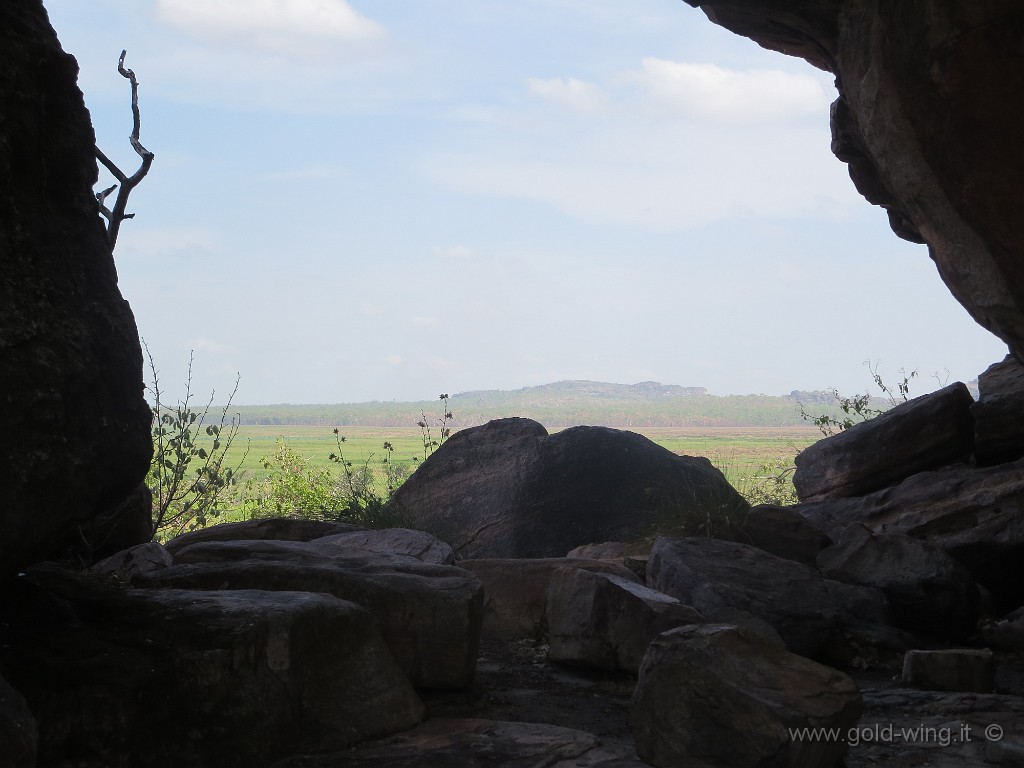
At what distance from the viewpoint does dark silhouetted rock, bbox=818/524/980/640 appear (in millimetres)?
7641

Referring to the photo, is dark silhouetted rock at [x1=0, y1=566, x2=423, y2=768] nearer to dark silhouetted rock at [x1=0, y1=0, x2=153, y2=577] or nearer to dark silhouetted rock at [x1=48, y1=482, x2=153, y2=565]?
dark silhouetted rock at [x1=0, y1=0, x2=153, y2=577]

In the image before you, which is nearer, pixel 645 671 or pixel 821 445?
pixel 645 671

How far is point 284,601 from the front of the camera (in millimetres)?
4773

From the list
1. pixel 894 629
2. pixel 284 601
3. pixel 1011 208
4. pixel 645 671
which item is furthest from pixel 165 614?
pixel 1011 208

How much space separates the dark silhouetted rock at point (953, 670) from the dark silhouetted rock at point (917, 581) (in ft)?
5.59

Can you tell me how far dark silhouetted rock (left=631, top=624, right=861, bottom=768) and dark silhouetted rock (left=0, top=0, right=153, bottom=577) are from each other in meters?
2.60

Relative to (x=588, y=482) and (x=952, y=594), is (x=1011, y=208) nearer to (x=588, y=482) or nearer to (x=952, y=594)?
(x=952, y=594)

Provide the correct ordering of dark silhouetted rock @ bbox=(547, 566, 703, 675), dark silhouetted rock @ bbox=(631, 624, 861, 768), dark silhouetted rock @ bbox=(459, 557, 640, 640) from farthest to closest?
dark silhouetted rock @ bbox=(459, 557, 640, 640), dark silhouetted rock @ bbox=(547, 566, 703, 675), dark silhouetted rock @ bbox=(631, 624, 861, 768)

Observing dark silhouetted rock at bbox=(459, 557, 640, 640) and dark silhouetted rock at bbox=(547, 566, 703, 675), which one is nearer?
dark silhouetted rock at bbox=(547, 566, 703, 675)

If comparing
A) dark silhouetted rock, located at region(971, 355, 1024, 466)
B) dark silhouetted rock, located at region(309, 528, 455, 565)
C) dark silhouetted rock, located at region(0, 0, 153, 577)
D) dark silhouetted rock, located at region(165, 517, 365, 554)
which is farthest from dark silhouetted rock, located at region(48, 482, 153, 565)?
dark silhouetted rock, located at region(971, 355, 1024, 466)

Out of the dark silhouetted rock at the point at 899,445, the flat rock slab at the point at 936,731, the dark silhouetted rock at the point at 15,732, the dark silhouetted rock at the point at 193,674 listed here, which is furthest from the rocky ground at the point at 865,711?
the dark silhouetted rock at the point at 899,445

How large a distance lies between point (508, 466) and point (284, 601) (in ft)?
20.9

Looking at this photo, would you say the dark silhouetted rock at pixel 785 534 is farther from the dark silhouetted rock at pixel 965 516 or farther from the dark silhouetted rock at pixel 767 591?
the dark silhouetted rock at pixel 767 591

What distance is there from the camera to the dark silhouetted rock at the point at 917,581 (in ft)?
25.1
